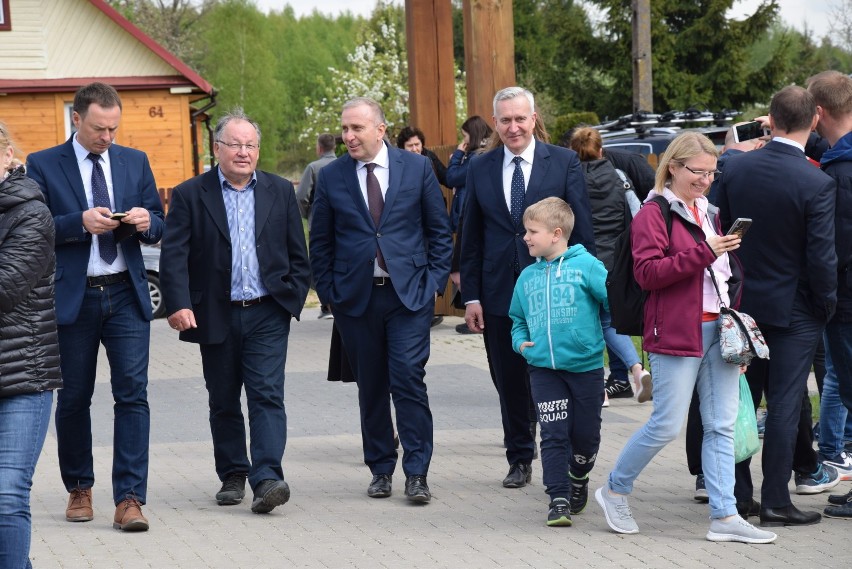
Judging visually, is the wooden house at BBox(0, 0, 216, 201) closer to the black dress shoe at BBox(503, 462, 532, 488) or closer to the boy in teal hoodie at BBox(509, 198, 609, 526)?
the black dress shoe at BBox(503, 462, 532, 488)

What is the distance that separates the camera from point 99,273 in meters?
6.53

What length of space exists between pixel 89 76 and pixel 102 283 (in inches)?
987

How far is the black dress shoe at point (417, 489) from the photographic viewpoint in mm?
6922

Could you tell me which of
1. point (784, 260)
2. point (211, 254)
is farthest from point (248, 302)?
point (784, 260)

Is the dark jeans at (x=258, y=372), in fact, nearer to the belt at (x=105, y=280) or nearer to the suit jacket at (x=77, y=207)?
the suit jacket at (x=77, y=207)

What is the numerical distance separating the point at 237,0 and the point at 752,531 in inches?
2937

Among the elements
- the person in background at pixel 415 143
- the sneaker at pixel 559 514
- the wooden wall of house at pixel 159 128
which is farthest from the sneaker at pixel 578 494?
the wooden wall of house at pixel 159 128

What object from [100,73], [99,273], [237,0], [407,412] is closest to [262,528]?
[407,412]

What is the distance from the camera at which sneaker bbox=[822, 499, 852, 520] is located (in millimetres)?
6371

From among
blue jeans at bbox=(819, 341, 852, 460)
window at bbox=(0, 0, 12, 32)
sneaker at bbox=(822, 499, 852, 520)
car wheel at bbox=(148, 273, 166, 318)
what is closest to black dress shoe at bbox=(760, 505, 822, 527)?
sneaker at bbox=(822, 499, 852, 520)

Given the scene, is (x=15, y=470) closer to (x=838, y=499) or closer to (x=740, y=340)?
(x=740, y=340)

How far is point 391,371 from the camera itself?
7152 mm

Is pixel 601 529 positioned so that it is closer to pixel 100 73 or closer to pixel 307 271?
pixel 307 271

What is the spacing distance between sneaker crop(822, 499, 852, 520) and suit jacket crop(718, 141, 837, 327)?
934 millimetres
